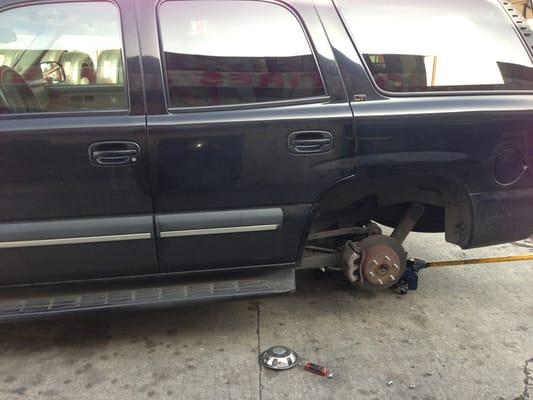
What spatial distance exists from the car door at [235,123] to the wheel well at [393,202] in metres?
0.26

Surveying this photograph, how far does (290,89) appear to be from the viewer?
2506 mm

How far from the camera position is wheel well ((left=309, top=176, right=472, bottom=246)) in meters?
2.70

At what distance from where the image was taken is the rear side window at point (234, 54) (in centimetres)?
240

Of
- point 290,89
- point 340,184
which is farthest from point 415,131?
point 290,89

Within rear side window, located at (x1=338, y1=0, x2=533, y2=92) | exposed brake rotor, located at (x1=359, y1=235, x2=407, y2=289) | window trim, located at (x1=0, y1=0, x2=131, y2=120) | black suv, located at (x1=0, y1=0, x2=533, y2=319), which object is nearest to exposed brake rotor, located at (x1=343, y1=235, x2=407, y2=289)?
exposed brake rotor, located at (x1=359, y1=235, x2=407, y2=289)

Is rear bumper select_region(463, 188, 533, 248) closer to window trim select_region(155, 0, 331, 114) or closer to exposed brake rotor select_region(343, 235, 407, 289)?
exposed brake rotor select_region(343, 235, 407, 289)

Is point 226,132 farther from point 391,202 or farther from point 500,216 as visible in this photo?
point 500,216

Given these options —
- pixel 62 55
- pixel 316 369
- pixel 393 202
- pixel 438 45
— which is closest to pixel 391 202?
pixel 393 202

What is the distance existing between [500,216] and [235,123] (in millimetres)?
1607

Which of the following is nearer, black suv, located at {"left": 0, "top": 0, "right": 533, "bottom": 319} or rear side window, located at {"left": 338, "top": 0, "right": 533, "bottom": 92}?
black suv, located at {"left": 0, "top": 0, "right": 533, "bottom": 319}

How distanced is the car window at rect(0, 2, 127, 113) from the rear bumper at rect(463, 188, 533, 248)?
2.03 meters

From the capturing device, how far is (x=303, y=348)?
2.80 m

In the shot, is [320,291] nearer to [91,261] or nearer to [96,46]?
[91,261]

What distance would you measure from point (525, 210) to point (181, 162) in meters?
1.97
